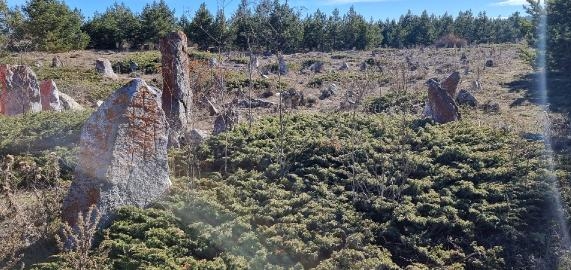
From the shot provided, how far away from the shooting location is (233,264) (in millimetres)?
5266

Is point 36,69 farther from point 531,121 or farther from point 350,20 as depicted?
point 350,20

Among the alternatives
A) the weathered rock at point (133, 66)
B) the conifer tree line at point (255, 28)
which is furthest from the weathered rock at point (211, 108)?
the weathered rock at point (133, 66)

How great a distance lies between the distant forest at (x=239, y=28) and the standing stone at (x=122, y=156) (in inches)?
84.4

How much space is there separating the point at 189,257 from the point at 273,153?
2.78 m

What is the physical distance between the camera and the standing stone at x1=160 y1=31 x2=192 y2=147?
32.2 ft

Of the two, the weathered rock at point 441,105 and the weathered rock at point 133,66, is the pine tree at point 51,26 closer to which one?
the weathered rock at point 133,66

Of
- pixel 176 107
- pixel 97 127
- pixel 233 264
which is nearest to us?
pixel 233 264

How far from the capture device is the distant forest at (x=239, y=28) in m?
8.80

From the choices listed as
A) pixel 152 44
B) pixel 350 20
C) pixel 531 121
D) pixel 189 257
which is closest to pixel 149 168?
pixel 189 257

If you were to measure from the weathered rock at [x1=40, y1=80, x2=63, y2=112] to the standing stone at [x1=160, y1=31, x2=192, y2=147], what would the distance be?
4446 mm

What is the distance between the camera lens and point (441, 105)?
10203mm

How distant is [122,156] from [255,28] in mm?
3576

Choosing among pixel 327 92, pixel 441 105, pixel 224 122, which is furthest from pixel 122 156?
pixel 327 92

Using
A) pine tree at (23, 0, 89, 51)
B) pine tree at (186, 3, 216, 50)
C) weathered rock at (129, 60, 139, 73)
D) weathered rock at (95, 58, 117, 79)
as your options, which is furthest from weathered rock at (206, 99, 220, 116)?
pine tree at (186, 3, 216, 50)
